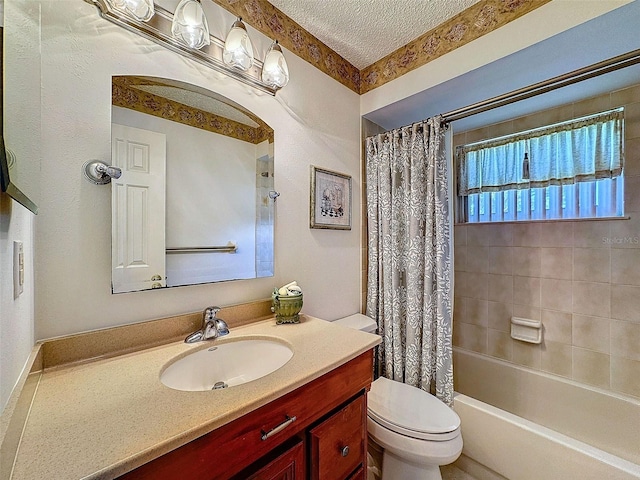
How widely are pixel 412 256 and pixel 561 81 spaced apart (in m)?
1.04

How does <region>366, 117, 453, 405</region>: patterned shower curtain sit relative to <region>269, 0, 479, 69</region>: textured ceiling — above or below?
below

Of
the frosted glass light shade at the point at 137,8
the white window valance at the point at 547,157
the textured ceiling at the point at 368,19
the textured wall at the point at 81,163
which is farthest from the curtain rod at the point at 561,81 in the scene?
the frosted glass light shade at the point at 137,8

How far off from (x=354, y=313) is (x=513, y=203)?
4.88 ft

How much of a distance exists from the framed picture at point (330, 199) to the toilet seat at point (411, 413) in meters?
0.98

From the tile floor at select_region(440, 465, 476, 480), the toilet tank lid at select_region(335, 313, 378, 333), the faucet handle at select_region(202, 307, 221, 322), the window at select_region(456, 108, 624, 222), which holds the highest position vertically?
the window at select_region(456, 108, 624, 222)

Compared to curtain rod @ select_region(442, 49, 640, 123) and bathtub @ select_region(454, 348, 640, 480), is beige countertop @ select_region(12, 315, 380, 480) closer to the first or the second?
bathtub @ select_region(454, 348, 640, 480)

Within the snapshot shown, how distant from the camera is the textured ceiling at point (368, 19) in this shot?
1.35 m

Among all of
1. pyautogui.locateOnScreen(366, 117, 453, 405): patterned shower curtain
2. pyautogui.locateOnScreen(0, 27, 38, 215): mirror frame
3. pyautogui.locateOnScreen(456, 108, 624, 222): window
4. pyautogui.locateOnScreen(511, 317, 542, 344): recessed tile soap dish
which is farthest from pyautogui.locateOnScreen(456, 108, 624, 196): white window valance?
pyautogui.locateOnScreen(0, 27, 38, 215): mirror frame

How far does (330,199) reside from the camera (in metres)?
1.69

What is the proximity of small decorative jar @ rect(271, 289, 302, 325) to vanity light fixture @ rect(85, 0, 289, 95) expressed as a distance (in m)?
1.04

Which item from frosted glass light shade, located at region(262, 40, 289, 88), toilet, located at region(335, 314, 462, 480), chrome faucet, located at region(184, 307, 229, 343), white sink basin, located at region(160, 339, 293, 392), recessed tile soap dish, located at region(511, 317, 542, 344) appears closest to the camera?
white sink basin, located at region(160, 339, 293, 392)

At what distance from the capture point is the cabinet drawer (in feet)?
2.78

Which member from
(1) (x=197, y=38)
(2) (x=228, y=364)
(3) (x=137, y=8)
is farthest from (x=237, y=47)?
(2) (x=228, y=364)

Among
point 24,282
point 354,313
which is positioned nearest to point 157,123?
point 24,282
